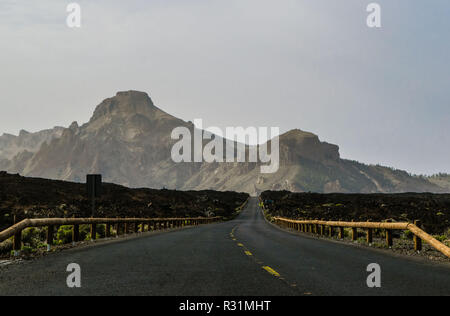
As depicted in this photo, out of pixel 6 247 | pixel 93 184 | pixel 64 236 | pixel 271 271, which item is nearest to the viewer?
pixel 271 271

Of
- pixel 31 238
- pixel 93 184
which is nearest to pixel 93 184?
pixel 93 184

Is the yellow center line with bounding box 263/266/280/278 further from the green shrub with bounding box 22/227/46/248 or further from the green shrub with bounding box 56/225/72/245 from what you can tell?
the green shrub with bounding box 56/225/72/245

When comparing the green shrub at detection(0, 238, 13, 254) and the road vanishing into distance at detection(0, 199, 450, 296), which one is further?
the green shrub at detection(0, 238, 13, 254)

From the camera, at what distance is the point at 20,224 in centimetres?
1498

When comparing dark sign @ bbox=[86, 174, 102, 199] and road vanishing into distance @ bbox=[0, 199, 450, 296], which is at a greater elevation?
dark sign @ bbox=[86, 174, 102, 199]

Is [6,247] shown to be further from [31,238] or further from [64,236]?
[64,236]

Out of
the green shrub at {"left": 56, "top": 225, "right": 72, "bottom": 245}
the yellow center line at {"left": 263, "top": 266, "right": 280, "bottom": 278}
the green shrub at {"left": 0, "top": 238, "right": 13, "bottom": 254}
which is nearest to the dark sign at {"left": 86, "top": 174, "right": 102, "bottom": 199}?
the green shrub at {"left": 56, "top": 225, "right": 72, "bottom": 245}

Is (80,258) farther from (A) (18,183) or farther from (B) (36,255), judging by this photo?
(A) (18,183)

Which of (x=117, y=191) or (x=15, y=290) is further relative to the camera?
(x=117, y=191)

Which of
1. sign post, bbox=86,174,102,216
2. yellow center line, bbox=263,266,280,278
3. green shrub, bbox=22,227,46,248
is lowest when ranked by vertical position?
green shrub, bbox=22,227,46,248

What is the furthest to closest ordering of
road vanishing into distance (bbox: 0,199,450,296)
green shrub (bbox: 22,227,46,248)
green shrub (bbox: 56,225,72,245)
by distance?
green shrub (bbox: 56,225,72,245) → green shrub (bbox: 22,227,46,248) → road vanishing into distance (bbox: 0,199,450,296)

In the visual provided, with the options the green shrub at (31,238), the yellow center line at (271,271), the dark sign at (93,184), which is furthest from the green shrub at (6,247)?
the dark sign at (93,184)

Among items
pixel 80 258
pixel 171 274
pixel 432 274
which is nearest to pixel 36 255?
pixel 80 258
